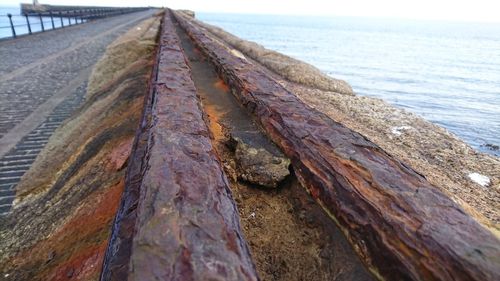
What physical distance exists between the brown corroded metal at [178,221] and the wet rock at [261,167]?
14.7 inches

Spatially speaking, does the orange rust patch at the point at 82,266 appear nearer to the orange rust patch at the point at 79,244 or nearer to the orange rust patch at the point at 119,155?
the orange rust patch at the point at 79,244

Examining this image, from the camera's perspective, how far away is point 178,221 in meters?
1.07

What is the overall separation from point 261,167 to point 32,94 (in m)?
8.37

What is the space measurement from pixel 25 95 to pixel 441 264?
9.40 m

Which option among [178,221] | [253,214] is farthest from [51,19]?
[178,221]

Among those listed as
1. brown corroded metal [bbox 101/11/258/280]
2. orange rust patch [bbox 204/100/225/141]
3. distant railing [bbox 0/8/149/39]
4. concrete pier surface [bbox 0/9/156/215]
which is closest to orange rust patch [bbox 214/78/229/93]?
orange rust patch [bbox 204/100/225/141]

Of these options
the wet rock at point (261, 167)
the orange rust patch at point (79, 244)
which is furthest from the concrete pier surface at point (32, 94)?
the wet rock at point (261, 167)

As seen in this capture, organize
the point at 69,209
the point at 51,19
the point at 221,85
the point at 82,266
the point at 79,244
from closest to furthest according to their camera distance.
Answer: the point at 82,266
the point at 79,244
the point at 69,209
the point at 221,85
the point at 51,19

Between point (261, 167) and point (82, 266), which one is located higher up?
point (261, 167)

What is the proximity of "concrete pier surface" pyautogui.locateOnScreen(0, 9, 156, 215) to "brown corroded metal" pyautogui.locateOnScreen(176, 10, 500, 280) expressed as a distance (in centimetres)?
349

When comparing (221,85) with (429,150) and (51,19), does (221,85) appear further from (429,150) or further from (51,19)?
(51,19)

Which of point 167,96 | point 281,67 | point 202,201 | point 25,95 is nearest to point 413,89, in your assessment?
point 281,67

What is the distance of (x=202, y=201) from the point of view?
3.88 feet

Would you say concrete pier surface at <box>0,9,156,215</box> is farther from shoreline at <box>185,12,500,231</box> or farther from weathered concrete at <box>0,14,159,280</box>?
shoreline at <box>185,12,500,231</box>
